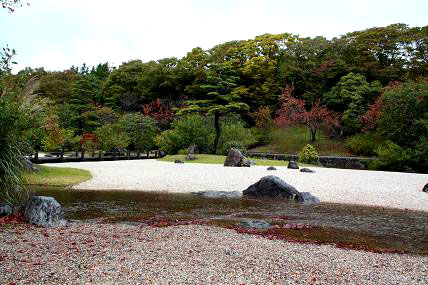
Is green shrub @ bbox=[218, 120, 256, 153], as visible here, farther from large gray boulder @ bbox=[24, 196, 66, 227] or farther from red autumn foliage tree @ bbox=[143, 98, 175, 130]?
large gray boulder @ bbox=[24, 196, 66, 227]

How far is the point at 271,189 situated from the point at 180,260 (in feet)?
25.5

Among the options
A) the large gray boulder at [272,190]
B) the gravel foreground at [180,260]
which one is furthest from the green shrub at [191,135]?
the gravel foreground at [180,260]

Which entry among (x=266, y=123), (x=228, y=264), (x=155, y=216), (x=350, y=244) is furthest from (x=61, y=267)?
(x=266, y=123)

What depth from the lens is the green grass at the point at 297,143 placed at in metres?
36.8

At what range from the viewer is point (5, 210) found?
312 inches

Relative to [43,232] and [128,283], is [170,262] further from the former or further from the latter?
[43,232]

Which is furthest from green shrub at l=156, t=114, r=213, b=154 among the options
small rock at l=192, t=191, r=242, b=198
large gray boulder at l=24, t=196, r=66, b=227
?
large gray boulder at l=24, t=196, r=66, b=227

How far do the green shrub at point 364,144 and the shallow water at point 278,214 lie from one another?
81.2ft

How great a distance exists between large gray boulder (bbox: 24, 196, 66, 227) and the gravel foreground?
15.6 inches

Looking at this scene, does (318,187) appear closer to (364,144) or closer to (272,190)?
(272,190)

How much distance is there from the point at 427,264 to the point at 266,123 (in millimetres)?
37987

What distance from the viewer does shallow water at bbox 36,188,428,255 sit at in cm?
709

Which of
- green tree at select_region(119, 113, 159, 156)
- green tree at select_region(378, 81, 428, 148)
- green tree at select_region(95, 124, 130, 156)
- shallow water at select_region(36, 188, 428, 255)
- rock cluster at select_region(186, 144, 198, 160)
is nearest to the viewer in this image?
shallow water at select_region(36, 188, 428, 255)

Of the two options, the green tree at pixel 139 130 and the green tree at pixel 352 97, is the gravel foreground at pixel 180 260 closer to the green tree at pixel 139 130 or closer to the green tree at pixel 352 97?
the green tree at pixel 139 130
